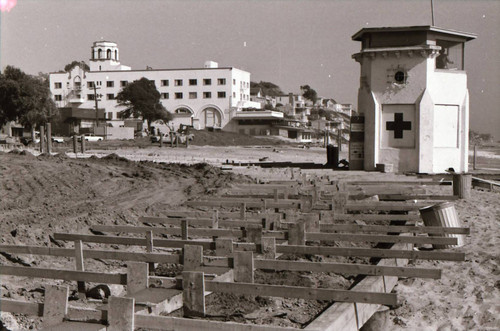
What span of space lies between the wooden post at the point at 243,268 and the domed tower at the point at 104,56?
94.2 m

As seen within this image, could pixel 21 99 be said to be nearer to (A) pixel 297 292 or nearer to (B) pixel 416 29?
(B) pixel 416 29

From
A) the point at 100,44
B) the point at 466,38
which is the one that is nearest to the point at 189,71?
the point at 100,44

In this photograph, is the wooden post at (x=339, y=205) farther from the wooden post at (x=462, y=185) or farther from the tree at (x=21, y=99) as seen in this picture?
the tree at (x=21, y=99)

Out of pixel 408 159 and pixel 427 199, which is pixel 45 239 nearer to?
pixel 427 199

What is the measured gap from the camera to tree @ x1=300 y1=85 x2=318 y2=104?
159 metres

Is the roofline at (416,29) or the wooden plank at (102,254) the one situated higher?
the roofline at (416,29)

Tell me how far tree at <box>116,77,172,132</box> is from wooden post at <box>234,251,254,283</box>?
72363 mm

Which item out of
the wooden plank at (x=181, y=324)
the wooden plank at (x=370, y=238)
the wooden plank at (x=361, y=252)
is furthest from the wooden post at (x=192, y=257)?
the wooden plank at (x=370, y=238)

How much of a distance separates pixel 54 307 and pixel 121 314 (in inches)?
27.4

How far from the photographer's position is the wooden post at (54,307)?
211 inches

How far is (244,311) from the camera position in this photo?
726 cm

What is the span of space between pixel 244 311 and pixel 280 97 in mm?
137129

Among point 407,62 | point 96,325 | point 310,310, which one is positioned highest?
point 407,62

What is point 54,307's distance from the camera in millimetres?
5387
